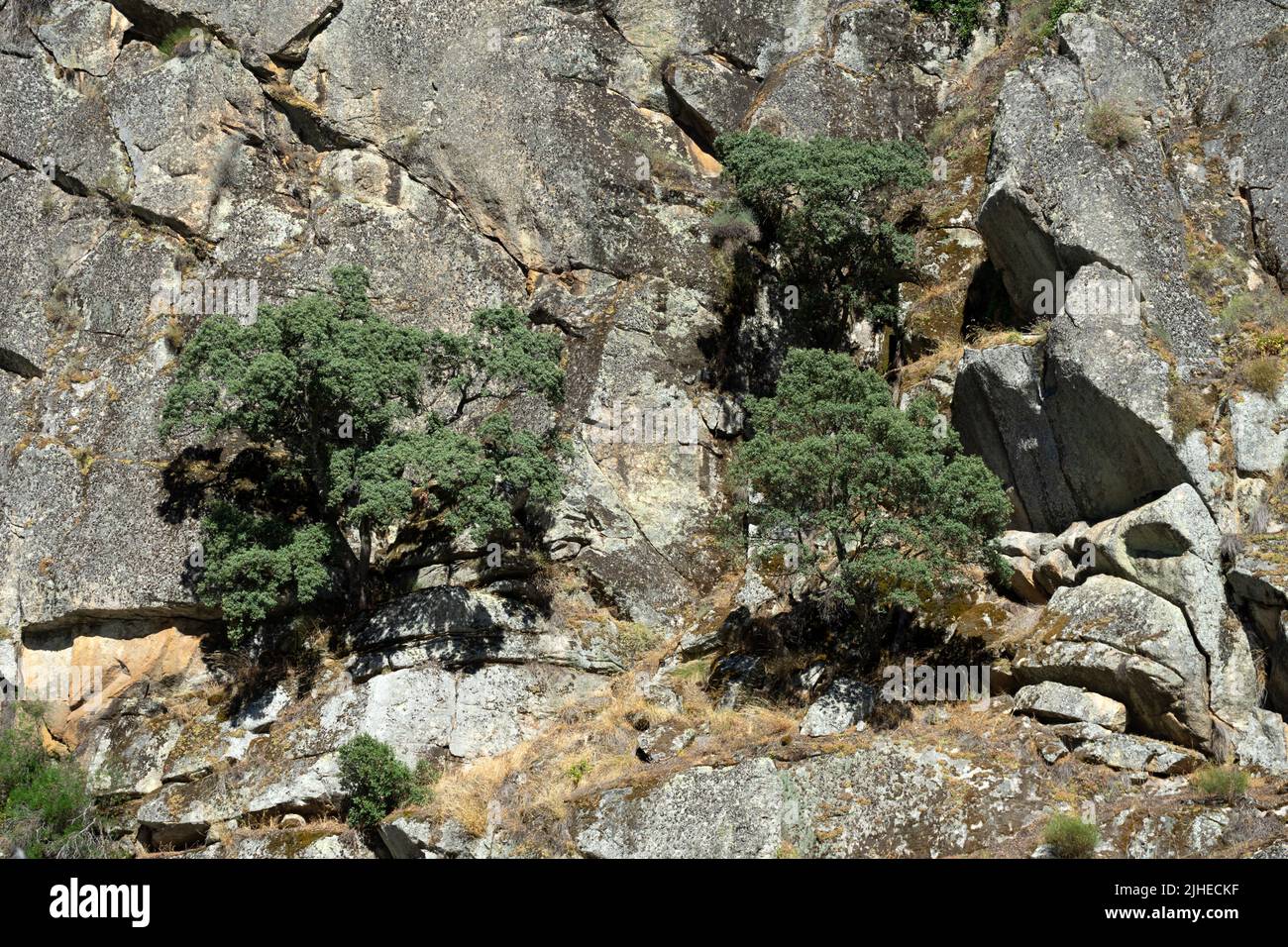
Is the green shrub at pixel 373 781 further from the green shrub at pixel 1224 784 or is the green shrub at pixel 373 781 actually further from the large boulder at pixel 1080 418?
the green shrub at pixel 1224 784

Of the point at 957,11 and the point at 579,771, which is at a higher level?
the point at 957,11

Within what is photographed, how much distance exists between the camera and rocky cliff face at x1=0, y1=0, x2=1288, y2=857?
2081 centimetres

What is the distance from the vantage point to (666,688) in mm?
23641

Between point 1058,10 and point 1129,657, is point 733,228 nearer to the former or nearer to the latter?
point 1058,10

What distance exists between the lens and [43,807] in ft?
75.4

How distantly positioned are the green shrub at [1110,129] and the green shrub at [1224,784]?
1160cm

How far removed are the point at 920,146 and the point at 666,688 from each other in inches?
503

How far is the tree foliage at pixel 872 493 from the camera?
846 inches

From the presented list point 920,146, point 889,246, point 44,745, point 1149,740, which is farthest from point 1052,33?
point 44,745

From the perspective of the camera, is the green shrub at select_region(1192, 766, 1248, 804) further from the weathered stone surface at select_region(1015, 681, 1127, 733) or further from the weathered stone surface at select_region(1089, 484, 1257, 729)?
the weathered stone surface at select_region(1015, 681, 1127, 733)

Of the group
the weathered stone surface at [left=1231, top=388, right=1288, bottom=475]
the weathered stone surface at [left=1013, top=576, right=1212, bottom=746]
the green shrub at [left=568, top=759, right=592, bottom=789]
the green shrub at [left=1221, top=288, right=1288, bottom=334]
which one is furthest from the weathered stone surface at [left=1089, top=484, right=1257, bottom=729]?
the green shrub at [left=568, top=759, right=592, bottom=789]

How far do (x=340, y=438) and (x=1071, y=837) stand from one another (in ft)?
43.3

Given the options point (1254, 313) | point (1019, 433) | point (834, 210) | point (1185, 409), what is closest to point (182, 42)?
point (834, 210)

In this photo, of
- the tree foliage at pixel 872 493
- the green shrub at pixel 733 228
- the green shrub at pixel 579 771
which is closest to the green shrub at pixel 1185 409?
the tree foliage at pixel 872 493
